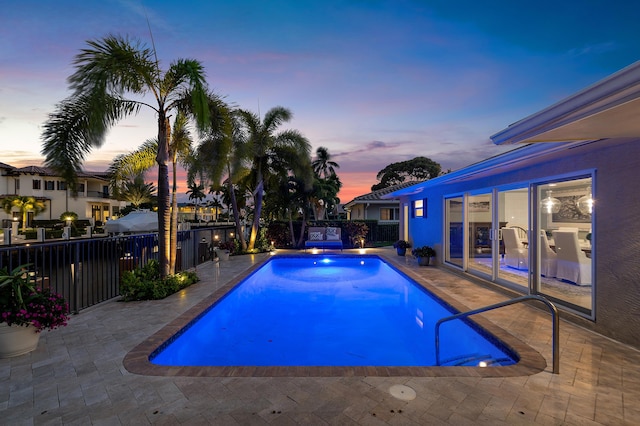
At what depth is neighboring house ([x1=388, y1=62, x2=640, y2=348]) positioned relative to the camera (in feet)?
9.69

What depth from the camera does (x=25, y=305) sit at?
12.7 feet

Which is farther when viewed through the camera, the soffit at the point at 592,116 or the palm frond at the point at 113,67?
the palm frond at the point at 113,67

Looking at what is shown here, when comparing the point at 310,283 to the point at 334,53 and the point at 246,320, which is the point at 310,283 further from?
the point at 334,53

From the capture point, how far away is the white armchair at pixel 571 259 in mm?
6812

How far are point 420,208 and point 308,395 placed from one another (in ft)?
36.0

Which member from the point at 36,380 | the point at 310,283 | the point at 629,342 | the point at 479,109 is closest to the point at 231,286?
the point at 310,283

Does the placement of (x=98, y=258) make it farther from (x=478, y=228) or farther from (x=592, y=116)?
(x=478, y=228)

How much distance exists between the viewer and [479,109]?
15266mm

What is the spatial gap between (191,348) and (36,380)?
192 cm

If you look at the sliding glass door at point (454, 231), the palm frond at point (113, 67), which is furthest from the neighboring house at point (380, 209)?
the palm frond at point (113, 67)

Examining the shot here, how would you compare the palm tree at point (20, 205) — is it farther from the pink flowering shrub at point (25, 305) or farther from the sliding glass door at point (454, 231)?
the sliding glass door at point (454, 231)

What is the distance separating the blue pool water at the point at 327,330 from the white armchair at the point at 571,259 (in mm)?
3140

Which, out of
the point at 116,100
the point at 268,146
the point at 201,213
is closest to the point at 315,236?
the point at 268,146

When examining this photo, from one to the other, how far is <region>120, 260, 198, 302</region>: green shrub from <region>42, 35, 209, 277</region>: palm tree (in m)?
0.30
